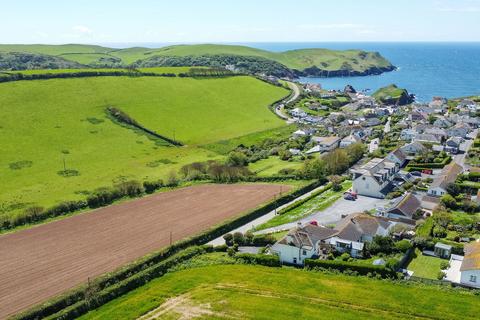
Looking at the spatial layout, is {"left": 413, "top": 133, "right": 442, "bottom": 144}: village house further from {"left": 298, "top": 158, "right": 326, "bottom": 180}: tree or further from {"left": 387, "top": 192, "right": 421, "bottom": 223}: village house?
{"left": 387, "top": 192, "right": 421, "bottom": 223}: village house

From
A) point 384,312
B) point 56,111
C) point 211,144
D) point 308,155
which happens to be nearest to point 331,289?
point 384,312

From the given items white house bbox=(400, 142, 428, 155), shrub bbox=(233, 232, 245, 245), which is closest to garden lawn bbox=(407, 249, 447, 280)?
shrub bbox=(233, 232, 245, 245)

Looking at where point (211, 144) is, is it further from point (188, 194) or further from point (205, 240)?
point (205, 240)

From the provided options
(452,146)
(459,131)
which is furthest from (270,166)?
(459,131)

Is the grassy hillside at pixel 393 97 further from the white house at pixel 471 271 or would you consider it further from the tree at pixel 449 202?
the white house at pixel 471 271

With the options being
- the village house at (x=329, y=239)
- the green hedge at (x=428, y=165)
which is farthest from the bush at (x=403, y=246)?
the green hedge at (x=428, y=165)
